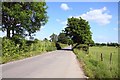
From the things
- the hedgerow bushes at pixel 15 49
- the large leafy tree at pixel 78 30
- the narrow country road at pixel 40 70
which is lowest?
the narrow country road at pixel 40 70

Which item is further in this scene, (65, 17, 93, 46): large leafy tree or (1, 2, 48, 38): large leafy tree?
(65, 17, 93, 46): large leafy tree

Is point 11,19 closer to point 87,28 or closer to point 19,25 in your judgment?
point 19,25

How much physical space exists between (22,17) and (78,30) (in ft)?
173

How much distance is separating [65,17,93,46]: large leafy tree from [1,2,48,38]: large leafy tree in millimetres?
45253

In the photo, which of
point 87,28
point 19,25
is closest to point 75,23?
point 87,28

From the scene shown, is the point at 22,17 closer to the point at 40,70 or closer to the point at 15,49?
the point at 15,49

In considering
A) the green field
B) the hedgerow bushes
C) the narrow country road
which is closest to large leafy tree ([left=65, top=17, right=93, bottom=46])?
the hedgerow bushes

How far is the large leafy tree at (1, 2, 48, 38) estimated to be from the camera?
34.8 meters

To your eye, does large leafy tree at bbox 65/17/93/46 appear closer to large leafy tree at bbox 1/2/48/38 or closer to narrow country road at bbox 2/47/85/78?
large leafy tree at bbox 1/2/48/38

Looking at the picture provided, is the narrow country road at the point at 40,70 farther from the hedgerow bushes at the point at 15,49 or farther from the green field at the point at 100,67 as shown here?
the hedgerow bushes at the point at 15,49

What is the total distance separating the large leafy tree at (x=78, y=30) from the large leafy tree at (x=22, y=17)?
1782 inches

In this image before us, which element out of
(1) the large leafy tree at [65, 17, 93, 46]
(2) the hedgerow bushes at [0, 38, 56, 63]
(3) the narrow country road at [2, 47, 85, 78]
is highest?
(1) the large leafy tree at [65, 17, 93, 46]

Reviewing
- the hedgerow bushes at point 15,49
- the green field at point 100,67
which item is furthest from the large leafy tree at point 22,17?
the green field at point 100,67

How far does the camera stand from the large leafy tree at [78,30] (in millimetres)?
85312
